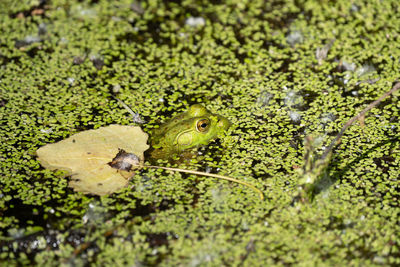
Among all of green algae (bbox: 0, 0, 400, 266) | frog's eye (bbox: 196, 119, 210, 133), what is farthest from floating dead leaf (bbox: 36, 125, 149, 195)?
frog's eye (bbox: 196, 119, 210, 133)

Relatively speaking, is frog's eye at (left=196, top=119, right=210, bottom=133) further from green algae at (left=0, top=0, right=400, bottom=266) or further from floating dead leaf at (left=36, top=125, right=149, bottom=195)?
floating dead leaf at (left=36, top=125, right=149, bottom=195)

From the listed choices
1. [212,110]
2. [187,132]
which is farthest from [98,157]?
[212,110]

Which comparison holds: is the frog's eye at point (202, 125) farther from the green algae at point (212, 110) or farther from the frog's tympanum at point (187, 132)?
the green algae at point (212, 110)

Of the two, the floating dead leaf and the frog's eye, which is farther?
the frog's eye

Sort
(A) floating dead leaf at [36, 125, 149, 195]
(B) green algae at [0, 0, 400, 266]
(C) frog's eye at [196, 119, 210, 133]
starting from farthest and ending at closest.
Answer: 1. (C) frog's eye at [196, 119, 210, 133]
2. (A) floating dead leaf at [36, 125, 149, 195]
3. (B) green algae at [0, 0, 400, 266]

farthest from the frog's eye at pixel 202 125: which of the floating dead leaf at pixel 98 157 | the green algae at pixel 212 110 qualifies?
the floating dead leaf at pixel 98 157

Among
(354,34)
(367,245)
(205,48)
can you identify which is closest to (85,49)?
(205,48)
